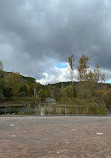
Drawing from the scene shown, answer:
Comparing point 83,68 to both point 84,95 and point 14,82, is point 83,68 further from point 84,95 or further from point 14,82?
point 14,82

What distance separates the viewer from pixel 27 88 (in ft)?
175

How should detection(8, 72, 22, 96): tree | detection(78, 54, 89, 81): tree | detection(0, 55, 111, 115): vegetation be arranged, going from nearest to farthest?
detection(0, 55, 111, 115): vegetation
detection(78, 54, 89, 81): tree
detection(8, 72, 22, 96): tree

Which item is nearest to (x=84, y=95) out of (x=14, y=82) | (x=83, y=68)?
(x=83, y=68)

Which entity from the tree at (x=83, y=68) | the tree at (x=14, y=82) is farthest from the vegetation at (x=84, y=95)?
the tree at (x=14, y=82)

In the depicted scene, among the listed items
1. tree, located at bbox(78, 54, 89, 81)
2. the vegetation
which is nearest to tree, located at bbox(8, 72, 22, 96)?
the vegetation

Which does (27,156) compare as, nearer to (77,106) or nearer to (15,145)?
(15,145)

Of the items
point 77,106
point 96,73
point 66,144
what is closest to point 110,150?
point 66,144

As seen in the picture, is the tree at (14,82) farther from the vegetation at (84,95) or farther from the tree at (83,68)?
the tree at (83,68)

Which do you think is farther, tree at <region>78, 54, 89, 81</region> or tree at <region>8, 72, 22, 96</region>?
tree at <region>8, 72, 22, 96</region>

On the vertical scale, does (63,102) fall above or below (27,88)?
below

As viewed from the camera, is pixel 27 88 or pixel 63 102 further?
pixel 27 88

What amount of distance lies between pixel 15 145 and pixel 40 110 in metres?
7.16

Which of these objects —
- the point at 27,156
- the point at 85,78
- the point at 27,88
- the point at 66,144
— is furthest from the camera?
the point at 27,88

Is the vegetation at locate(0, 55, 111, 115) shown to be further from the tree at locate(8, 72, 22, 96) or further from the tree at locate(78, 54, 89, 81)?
the tree at locate(8, 72, 22, 96)
